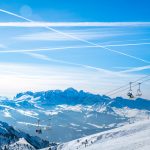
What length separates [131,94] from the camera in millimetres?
54656

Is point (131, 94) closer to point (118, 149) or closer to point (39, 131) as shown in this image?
point (39, 131)

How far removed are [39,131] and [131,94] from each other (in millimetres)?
18791

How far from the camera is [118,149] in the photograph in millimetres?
128875

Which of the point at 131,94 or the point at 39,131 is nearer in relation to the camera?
the point at 131,94

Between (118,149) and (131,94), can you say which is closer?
(131,94)

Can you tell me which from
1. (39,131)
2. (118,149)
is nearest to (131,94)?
(39,131)

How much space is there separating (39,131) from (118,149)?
7256cm

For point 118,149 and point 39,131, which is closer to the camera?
point 39,131

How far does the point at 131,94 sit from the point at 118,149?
258ft

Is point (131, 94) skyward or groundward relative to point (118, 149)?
skyward

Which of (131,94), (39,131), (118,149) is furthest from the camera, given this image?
(118,149)

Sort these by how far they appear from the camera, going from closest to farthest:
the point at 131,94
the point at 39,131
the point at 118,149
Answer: the point at 131,94 → the point at 39,131 → the point at 118,149

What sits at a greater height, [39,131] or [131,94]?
[131,94]
